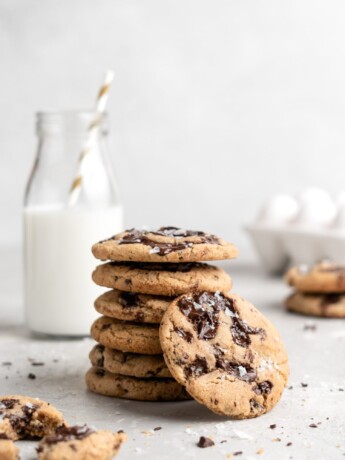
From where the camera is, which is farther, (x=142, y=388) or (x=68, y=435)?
(x=142, y=388)

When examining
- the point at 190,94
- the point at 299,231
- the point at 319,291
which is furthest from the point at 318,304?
the point at 190,94

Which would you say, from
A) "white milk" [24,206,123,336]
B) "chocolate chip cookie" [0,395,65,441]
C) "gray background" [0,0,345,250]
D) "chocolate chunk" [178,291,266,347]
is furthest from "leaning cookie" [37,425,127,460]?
"gray background" [0,0,345,250]

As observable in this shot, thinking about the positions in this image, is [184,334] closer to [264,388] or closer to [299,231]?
[264,388]

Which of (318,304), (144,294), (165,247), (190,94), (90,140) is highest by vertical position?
(190,94)

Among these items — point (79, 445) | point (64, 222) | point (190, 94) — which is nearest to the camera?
point (79, 445)

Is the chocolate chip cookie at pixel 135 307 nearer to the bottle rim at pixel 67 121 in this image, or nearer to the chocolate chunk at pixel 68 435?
the chocolate chunk at pixel 68 435

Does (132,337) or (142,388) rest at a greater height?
(132,337)

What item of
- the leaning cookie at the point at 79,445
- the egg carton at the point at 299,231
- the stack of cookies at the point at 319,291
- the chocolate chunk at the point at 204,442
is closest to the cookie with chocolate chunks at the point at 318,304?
the stack of cookies at the point at 319,291
